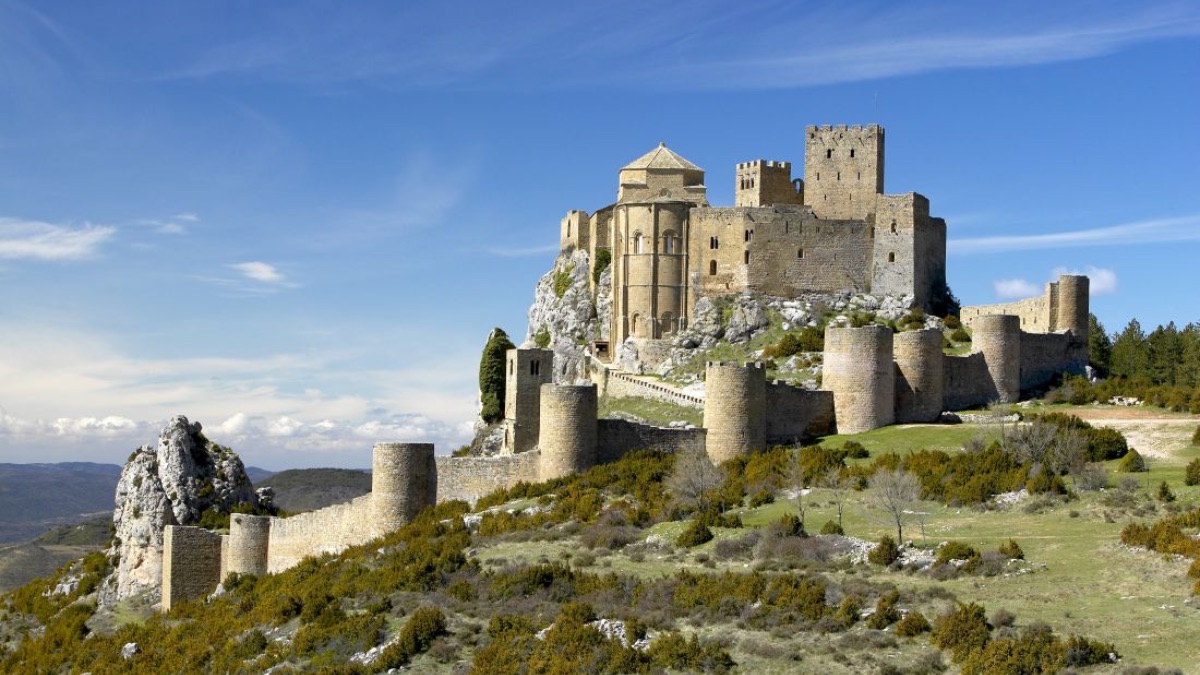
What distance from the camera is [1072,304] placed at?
53469 millimetres

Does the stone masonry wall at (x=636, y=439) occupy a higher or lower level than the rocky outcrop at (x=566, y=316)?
lower

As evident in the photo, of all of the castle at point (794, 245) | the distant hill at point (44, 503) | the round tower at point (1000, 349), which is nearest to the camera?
the round tower at point (1000, 349)

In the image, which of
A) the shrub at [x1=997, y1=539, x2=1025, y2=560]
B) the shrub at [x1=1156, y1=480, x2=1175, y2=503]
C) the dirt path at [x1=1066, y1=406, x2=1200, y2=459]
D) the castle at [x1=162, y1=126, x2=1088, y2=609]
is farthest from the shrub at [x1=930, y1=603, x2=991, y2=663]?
the castle at [x1=162, y1=126, x2=1088, y2=609]

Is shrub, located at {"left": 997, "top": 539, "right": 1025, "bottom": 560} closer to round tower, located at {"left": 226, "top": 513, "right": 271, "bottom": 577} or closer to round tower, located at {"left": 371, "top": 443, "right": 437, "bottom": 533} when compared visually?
round tower, located at {"left": 371, "top": 443, "right": 437, "bottom": 533}

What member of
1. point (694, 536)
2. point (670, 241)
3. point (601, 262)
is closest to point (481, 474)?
point (694, 536)

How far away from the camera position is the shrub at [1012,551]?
97.3 ft

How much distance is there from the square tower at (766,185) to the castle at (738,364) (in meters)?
0.06

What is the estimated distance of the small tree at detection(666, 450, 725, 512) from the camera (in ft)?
124

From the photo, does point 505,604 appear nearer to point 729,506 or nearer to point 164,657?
point 729,506

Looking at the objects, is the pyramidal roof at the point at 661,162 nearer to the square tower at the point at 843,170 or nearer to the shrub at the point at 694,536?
the square tower at the point at 843,170

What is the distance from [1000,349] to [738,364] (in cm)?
1054

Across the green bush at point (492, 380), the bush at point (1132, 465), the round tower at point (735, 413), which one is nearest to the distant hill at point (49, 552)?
the green bush at point (492, 380)

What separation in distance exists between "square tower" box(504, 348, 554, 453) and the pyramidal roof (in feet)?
62.3

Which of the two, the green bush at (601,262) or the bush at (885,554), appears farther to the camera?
the green bush at (601,262)
